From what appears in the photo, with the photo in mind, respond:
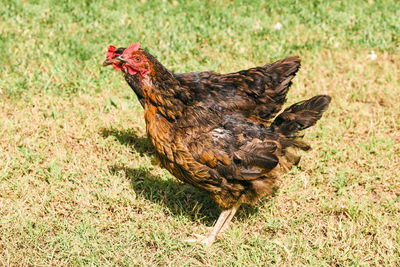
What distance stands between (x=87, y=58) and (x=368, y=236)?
448 cm

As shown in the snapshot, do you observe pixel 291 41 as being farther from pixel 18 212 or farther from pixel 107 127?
pixel 18 212

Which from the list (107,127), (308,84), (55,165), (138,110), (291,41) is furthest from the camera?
(291,41)

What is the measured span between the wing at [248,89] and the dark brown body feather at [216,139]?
0.41 feet

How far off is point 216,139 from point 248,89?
3.07 feet

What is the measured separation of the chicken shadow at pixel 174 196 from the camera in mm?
4110

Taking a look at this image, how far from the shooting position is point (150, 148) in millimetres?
4934

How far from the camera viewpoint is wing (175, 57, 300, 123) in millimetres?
4039

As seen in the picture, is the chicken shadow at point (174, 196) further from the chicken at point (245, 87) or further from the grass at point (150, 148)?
the chicken at point (245, 87)

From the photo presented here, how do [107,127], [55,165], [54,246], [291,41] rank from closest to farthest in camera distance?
[54,246] < [55,165] < [107,127] < [291,41]

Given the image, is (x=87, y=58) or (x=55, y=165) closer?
(x=55, y=165)

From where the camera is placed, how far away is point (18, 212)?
3.78 m

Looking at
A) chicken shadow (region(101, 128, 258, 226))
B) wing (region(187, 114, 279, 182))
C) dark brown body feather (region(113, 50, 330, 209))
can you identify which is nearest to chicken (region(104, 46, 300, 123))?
dark brown body feather (region(113, 50, 330, 209))

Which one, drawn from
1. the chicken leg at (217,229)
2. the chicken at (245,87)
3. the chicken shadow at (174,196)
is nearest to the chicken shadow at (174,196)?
the chicken shadow at (174,196)

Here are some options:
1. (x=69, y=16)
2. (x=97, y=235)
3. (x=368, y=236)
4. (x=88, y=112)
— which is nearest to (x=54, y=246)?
(x=97, y=235)
